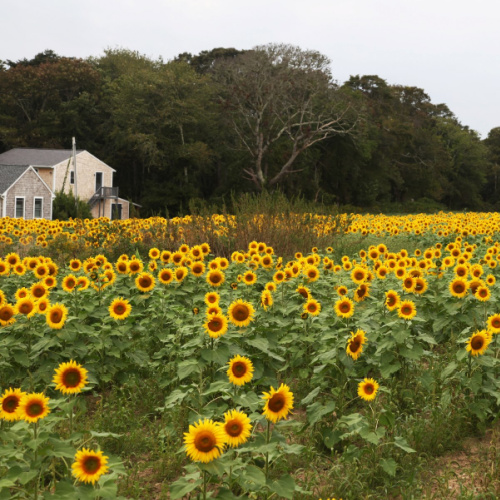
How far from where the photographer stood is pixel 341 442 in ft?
13.4

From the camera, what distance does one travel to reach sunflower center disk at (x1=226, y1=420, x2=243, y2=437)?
2.43m

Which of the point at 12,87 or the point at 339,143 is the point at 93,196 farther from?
the point at 339,143

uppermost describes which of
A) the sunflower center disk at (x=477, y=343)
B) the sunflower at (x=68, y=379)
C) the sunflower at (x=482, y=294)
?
the sunflower at (x=482, y=294)

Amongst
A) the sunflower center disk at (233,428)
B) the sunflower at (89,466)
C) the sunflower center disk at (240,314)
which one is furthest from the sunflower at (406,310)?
the sunflower at (89,466)

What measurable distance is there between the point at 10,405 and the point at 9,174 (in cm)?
3731

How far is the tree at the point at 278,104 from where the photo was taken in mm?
40031

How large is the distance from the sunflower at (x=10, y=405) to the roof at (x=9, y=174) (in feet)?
118

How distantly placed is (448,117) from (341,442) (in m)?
73.1

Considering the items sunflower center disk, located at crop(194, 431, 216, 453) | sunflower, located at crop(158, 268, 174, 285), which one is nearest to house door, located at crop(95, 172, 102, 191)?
sunflower, located at crop(158, 268, 174, 285)

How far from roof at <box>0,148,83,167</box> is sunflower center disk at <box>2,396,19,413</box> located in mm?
41332

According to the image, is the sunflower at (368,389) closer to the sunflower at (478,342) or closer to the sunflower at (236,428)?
the sunflower at (478,342)

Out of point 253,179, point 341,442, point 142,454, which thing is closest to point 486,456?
point 341,442

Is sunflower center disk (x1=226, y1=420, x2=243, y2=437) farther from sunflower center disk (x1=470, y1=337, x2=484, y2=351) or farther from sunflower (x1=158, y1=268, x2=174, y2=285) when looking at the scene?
sunflower (x1=158, y1=268, x2=174, y2=285)

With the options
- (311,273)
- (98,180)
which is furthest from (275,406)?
(98,180)
